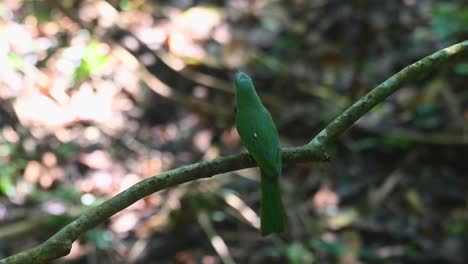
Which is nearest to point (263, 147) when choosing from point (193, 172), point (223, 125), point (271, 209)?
point (271, 209)

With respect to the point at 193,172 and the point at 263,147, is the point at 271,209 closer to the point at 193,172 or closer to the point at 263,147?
the point at 263,147

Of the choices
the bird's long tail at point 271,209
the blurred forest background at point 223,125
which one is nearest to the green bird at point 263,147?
the bird's long tail at point 271,209

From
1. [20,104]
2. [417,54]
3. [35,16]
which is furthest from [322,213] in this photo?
[35,16]

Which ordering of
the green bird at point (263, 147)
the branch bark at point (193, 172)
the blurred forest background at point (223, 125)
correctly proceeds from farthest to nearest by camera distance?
the blurred forest background at point (223, 125) → the green bird at point (263, 147) → the branch bark at point (193, 172)

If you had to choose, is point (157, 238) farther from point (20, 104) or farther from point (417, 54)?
point (417, 54)

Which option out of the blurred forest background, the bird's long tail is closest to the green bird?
the bird's long tail

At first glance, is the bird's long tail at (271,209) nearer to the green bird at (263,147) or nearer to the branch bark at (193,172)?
the green bird at (263,147)

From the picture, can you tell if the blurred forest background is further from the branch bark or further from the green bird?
the branch bark

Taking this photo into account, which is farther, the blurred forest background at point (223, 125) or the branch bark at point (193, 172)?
the blurred forest background at point (223, 125)
